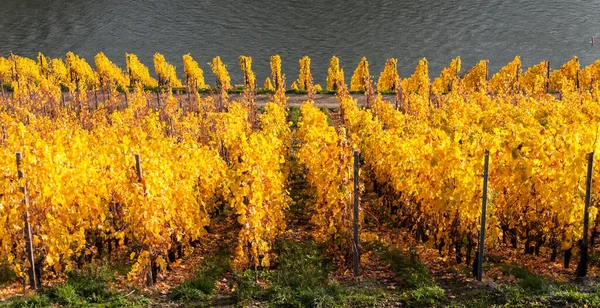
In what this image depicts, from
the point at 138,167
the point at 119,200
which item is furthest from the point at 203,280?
the point at 119,200

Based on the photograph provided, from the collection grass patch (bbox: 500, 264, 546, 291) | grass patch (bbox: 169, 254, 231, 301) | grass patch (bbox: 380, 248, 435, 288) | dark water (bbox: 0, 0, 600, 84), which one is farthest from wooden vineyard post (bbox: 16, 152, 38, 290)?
dark water (bbox: 0, 0, 600, 84)

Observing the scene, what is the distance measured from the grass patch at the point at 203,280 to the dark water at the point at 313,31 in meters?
43.9

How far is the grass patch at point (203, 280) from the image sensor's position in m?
7.74

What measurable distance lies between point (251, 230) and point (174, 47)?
63.6 m

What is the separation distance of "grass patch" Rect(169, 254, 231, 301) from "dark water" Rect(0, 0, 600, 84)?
43.9 metres

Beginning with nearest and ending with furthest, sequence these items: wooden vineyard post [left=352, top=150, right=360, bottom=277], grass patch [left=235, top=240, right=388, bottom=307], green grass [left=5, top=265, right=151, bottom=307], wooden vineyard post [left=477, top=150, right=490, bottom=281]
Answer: green grass [left=5, top=265, right=151, bottom=307], grass patch [left=235, top=240, right=388, bottom=307], wooden vineyard post [left=477, top=150, right=490, bottom=281], wooden vineyard post [left=352, top=150, right=360, bottom=277]

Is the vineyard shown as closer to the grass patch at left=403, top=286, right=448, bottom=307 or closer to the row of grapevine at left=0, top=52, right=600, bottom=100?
the grass patch at left=403, top=286, right=448, bottom=307

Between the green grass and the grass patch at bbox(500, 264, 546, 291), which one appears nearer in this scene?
the green grass

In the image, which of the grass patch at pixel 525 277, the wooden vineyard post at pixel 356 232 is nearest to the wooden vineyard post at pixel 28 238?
the wooden vineyard post at pixel 356 232

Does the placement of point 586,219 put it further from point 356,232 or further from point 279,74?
point 279,74

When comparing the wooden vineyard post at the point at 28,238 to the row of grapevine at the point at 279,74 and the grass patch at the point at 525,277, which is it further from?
the row of grapevine at the point at 279,74

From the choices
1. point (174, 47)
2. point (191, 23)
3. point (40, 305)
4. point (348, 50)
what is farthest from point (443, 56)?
point (40, 305)

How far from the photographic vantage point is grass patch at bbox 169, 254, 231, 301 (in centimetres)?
774

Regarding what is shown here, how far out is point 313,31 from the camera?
74250 millimetres
